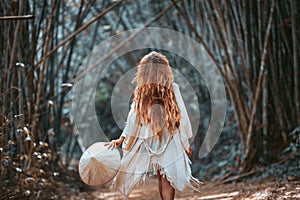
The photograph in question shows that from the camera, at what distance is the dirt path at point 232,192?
4102 mm

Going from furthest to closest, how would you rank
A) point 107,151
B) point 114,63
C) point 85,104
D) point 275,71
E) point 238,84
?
point 114,63 < point 85,104 < point 238,84 < point 275,71 < point 107,151

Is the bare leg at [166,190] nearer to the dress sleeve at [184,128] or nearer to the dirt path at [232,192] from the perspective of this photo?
the dress sleeve at [184,128]

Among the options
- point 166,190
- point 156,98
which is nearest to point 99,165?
point 166,190

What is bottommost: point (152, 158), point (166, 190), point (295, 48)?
point (166, 190)

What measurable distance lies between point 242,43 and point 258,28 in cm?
26

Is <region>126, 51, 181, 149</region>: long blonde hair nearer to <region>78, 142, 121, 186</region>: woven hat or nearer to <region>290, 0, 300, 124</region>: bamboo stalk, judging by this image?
<region>78, 142, 121, 186</region>: woven hat

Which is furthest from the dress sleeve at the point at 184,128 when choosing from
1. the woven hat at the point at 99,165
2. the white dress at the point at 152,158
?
the woven hat at the point at 99,165

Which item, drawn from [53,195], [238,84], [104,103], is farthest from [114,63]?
[53,195]

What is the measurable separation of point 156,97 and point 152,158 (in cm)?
38

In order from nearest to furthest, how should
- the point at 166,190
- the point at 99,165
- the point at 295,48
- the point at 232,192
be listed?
1. the point at 99,165
2. the point at 166,190
3. the point at 232,192
4. the point at 295,48

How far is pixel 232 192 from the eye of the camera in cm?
484

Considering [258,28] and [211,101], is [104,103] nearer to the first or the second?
[211,101]

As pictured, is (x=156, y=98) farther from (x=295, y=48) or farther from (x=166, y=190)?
(x=295, y=48)

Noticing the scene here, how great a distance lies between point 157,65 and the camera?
11.8ft
